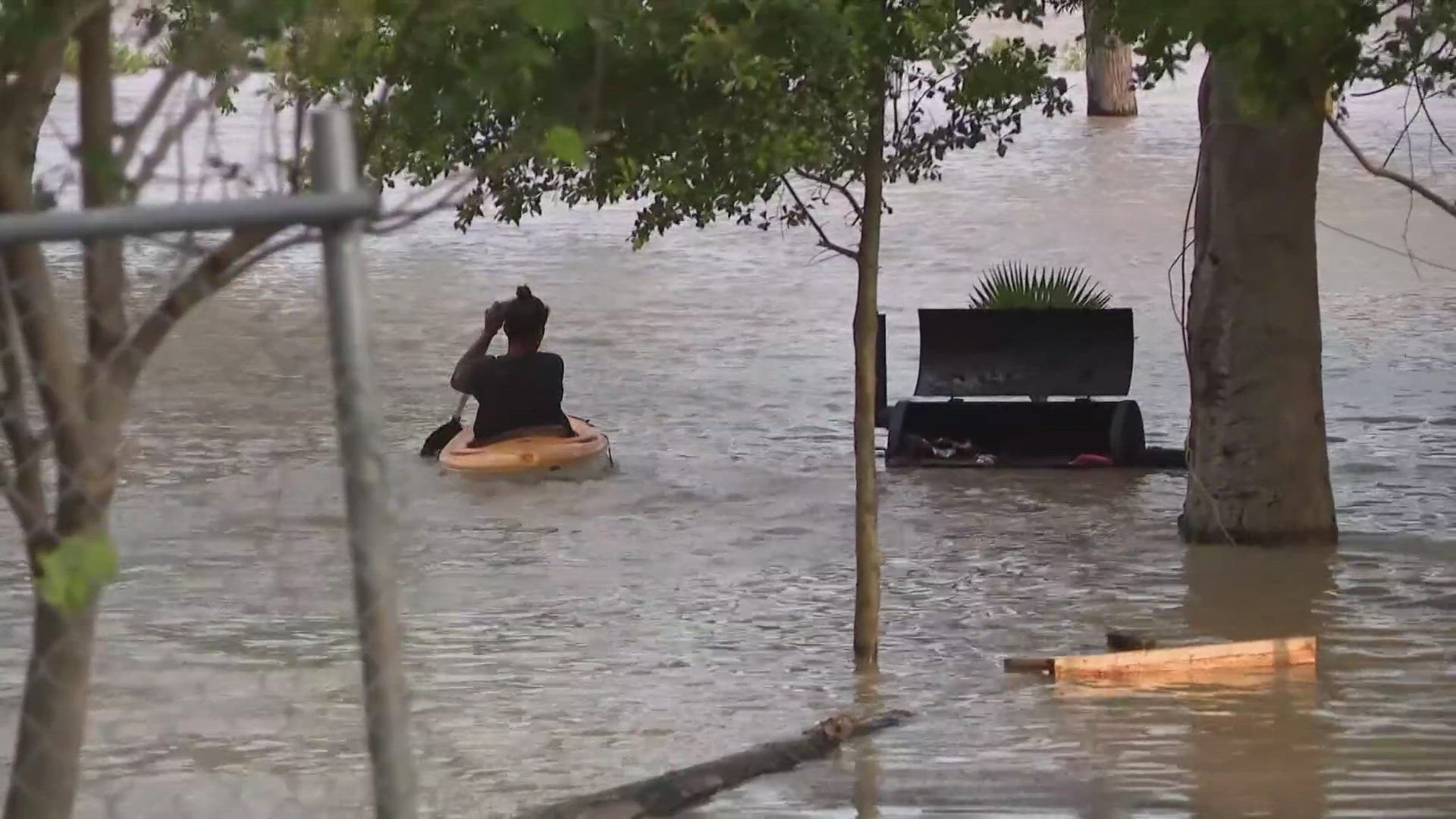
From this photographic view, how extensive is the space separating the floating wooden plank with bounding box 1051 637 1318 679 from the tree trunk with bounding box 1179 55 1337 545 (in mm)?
2457

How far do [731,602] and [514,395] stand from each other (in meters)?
4.29

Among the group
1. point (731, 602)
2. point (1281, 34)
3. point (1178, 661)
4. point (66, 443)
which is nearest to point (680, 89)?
point (1281, 34)

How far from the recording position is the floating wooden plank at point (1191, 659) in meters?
7.76

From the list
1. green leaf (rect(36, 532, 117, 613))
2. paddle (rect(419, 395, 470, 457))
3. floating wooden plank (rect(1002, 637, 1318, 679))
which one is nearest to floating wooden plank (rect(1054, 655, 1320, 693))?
floating wooden plank (rect(1002, 637, 1318, 679))

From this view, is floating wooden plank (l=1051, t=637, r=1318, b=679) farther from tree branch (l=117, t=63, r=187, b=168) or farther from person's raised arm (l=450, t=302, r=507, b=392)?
person's raised arm (l=450, t=302, r=507, b=392)

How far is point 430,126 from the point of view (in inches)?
219

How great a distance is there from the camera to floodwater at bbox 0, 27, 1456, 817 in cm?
651

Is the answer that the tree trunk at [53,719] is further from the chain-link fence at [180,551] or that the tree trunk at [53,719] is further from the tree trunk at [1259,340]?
the tree trunk at [1259,340]

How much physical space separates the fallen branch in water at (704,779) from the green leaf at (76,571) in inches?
131

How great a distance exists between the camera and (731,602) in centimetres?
958

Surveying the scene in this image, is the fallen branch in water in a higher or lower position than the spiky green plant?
lower

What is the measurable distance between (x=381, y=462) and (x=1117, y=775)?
4185mm

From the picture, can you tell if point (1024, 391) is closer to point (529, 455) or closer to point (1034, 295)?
point (1034, 295)

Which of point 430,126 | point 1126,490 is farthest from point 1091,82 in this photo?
point 430,126
